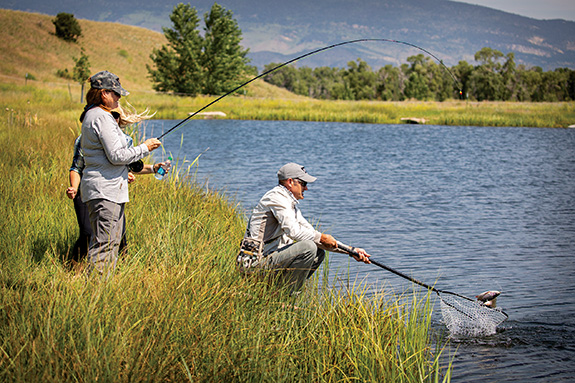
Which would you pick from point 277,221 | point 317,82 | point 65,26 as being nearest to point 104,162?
point 277,221

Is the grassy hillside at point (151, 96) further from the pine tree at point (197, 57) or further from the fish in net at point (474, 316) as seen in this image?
the fish in net at point (474, 316)

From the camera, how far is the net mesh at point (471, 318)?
4805 mm

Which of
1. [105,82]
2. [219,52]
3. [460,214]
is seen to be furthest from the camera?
[219,52]

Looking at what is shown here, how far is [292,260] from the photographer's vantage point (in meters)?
4.37

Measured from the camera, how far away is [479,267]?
23.6 feet

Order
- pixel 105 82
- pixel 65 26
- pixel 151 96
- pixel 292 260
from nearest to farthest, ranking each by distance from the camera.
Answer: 1. pixel 105 82
2. pixel 292 260
3. pixel 151 96
4. pixel 65 26

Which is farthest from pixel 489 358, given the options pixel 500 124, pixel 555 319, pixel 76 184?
pixel 500 124

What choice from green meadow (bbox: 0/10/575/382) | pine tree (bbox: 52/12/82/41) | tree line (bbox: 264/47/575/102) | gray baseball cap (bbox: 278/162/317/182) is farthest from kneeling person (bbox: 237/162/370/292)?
tree line (bbox: 264/47/575/102)

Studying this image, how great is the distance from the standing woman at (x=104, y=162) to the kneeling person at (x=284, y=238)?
92 centimetres

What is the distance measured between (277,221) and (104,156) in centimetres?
132

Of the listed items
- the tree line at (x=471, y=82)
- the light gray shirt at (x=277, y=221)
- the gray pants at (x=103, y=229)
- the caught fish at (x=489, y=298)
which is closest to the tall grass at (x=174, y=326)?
the gray pants at (x=103, y=229)

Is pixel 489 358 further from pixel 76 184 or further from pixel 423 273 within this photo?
pixel 76 184

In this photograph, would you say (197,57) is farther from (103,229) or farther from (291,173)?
(103,229)

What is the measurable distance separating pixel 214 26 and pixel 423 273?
47054 mm
